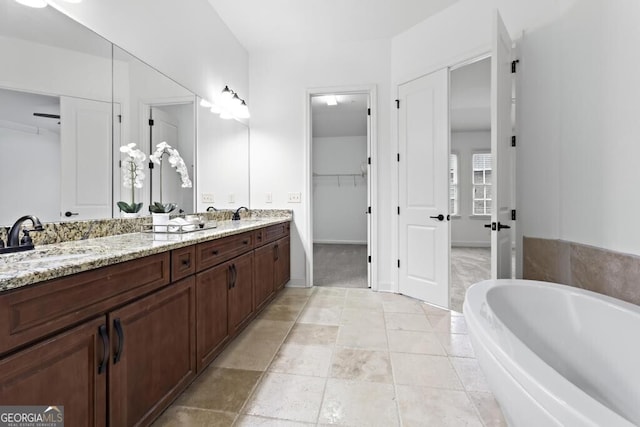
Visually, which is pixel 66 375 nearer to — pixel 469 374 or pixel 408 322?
pixel 469 374

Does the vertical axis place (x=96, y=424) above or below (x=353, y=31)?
below

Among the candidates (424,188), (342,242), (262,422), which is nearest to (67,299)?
(262,422)

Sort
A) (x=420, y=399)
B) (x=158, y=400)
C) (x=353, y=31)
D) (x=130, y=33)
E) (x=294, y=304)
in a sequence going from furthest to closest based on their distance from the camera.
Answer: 1. (x=353, y=31)
2. (x=294, y=304)
3. (x=130, y=33)
4. (x=420, y=399)
5. (x=158, y=400)

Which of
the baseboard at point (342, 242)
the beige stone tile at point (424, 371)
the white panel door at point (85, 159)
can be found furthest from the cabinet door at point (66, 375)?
the baseboard at point (342, 242)

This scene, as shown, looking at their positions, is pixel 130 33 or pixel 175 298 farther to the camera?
pixel 130 33

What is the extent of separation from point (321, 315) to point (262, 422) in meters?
1.31

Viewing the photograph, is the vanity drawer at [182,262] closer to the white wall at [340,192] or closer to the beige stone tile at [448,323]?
the beige stone tile at [448,323]

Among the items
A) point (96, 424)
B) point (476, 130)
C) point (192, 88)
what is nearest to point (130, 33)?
point (192, 88)

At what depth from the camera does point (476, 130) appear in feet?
20.7

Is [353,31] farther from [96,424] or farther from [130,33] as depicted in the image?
[96,424]

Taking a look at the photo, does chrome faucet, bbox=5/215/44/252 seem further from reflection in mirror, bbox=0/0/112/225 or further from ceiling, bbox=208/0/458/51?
ceiling, bbox=208/0/458/51

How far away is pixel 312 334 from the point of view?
7.31 ft

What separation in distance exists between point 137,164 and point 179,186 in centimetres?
46

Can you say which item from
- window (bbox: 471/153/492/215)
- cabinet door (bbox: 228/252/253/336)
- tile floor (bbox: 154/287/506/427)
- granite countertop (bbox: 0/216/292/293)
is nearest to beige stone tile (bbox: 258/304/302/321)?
tile floor (bbox: 154/287/506/427)
